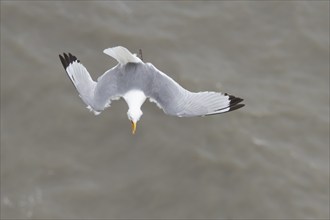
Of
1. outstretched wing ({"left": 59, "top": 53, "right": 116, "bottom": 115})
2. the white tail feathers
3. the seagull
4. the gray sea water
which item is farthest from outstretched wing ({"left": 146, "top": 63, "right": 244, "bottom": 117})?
the gray sea water

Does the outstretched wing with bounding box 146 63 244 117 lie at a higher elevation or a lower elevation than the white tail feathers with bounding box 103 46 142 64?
lower

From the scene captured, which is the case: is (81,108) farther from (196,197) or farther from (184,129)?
(196,197)

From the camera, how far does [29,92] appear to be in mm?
7312

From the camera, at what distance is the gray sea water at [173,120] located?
6805 mm

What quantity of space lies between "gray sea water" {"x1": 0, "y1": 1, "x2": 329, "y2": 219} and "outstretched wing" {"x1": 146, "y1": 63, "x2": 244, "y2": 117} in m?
1.96

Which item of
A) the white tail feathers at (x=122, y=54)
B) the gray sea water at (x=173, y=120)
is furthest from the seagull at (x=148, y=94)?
the gray sea water at (x=173, y=120)

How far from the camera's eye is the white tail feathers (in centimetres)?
482

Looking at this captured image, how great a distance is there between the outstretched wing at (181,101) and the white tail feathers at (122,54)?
20 cm

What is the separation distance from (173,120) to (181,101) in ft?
7.20

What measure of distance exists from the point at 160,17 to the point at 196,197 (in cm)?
264

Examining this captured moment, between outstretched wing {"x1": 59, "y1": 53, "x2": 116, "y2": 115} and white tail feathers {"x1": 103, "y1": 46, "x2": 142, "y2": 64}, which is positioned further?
outstretched wing {"x1": 59, "y1": 53, "x2": 116, "y2": 115}

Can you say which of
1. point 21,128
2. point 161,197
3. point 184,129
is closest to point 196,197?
point 161,197

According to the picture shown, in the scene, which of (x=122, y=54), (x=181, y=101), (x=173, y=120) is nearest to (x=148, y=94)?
(x=181, y=101)

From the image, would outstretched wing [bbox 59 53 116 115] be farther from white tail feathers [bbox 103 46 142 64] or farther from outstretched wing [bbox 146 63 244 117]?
outstretched wing [bbox 146 63 244 117]
